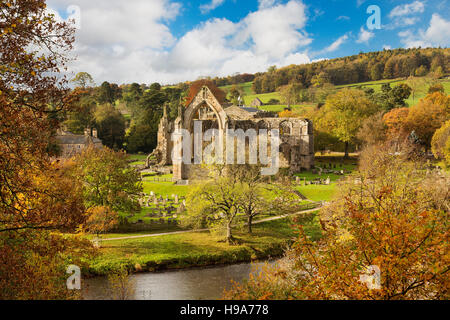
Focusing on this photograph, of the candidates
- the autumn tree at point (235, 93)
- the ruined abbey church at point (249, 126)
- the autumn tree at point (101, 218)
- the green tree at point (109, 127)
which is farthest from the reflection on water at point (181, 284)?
the autumn tree at point (235, 93)

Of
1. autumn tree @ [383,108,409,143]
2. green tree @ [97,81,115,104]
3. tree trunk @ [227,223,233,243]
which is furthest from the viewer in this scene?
green tree @ [97,81,115,104]

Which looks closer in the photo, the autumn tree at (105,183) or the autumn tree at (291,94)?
the autumn tree at (105,183)

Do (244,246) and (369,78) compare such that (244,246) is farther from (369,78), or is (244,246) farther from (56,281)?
(369,78)

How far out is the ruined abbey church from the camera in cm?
3891

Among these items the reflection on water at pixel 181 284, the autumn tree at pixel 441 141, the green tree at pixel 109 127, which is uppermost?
the green tree at pixel 109 127

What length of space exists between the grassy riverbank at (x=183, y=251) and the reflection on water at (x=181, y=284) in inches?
28.8

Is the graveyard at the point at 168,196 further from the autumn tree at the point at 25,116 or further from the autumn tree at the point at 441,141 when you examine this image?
the autumn tree at the point at 25,116

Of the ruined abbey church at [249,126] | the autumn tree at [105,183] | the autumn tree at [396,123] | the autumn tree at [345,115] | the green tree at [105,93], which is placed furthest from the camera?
the green tree at [105,93]

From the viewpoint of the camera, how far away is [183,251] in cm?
2169

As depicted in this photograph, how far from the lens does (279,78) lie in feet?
342

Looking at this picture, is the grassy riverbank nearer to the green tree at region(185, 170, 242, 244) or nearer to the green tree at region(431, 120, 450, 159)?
the green tree at region(185, 170, 242, 244)

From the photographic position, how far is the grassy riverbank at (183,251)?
19984 millimetres

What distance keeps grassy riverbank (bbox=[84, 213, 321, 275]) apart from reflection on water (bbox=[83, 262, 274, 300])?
73 centimetres

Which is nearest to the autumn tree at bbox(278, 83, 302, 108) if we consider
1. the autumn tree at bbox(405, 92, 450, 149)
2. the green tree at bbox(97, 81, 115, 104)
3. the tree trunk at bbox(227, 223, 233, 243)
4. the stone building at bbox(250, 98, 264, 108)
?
the stone building at bbox(250, 98, 264, 108)
